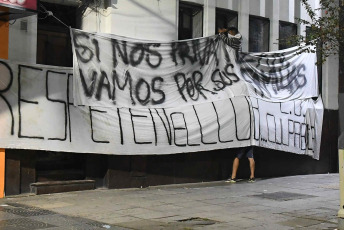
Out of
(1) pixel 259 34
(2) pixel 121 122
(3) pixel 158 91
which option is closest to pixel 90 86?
(2) pixel 121 122

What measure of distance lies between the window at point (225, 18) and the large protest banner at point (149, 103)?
3.13 ft

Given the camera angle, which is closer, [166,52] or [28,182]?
[28,182]

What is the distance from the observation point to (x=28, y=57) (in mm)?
10117

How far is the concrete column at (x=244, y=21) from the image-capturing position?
45.3 feet

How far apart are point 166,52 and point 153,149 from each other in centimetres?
241

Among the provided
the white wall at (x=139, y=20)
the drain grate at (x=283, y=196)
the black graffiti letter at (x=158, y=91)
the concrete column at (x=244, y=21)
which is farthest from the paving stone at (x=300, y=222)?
the concrete column at (x=244, y=21)

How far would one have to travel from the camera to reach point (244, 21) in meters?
13.9

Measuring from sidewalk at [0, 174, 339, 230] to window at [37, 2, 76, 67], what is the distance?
297 cm

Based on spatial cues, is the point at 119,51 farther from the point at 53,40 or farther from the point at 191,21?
the point at 191,21

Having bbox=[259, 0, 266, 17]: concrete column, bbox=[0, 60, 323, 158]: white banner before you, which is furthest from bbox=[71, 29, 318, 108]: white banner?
bbox=[259, 0, 266, 17]: concrete column

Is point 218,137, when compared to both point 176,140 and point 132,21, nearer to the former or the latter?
point 176,140

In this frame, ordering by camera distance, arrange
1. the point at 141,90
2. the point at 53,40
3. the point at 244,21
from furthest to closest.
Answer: the point at 244,21
the point at 141,90
the point at 53,40

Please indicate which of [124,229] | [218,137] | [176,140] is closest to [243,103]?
[218,137]

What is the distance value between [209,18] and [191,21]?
490mm
